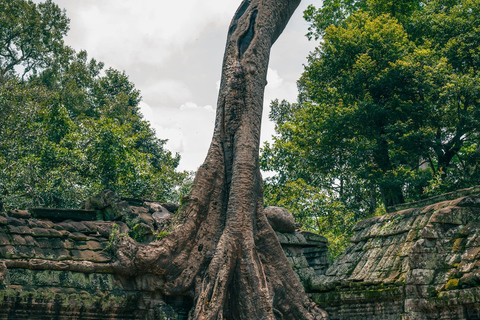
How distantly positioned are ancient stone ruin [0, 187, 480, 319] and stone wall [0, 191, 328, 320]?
0.04 feet

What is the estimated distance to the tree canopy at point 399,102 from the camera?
44.7 ft

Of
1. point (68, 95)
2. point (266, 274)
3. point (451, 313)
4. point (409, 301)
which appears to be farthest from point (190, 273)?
point (68, 95)

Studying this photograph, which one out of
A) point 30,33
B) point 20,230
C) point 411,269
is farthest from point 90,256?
point 30,33

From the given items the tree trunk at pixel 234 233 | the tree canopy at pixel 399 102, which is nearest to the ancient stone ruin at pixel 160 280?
the tree trunk at pixel 234 233

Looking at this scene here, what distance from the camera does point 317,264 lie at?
9141mm

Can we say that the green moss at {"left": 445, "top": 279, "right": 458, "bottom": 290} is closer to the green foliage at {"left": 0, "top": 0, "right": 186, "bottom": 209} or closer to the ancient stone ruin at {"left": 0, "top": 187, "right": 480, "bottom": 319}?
the ancient stone ruin at {"left": 0, "top": 187, "right": 480, "bottom": 319}

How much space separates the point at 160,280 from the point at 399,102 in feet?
31.0

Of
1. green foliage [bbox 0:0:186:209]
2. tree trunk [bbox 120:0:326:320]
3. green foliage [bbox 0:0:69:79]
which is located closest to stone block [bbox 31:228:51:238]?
tree trunk [bbox 120:0:326:320]

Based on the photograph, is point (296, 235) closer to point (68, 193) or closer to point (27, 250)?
point (27, 250)

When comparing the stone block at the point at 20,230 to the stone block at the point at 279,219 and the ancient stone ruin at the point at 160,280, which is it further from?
the stone block at the point at 279,219

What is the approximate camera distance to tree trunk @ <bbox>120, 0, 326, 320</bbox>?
6.74 meters

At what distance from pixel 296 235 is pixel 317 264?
0.73 metres

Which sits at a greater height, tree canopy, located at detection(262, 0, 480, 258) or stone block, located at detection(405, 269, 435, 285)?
tree canopy, located at detection(262, 0, 480, 258)

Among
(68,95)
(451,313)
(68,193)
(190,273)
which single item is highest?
(68,95)
